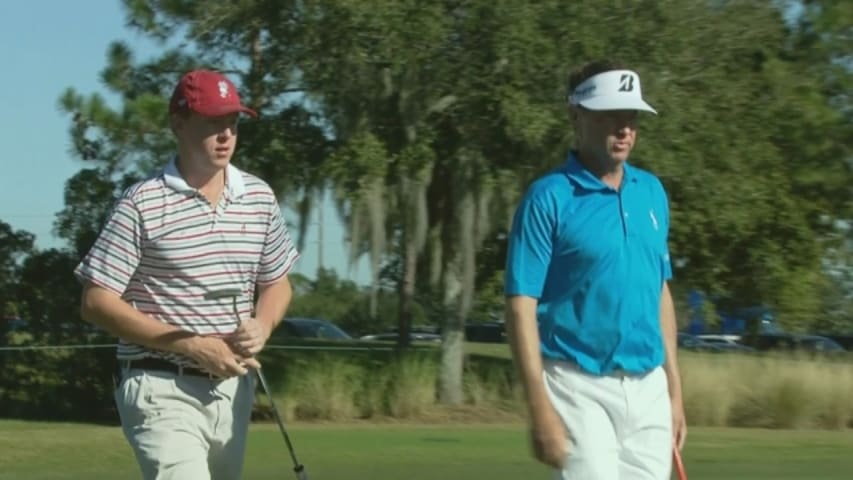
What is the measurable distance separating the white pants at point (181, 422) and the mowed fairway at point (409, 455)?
21.0ft

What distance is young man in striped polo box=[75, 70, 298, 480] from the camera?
17.0 ft

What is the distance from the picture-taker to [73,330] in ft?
80.4

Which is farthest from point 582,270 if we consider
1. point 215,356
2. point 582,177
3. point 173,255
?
point 173,255

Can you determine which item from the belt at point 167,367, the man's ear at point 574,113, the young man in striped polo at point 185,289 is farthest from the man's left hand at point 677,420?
the belt at point 167,367

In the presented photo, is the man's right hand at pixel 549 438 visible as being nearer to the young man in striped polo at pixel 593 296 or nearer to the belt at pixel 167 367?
the young man in striped polo at pixel 593 296

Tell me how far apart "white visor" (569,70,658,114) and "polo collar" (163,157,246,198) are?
1144 millimetres

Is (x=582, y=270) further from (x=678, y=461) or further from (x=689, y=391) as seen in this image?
(x=689, y=391)

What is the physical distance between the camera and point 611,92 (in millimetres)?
5180

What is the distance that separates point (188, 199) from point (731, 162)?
15914 mm

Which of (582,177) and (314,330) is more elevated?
(582,177)

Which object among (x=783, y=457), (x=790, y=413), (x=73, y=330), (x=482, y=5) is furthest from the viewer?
(x=73, y=330)

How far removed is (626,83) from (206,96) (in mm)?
1351

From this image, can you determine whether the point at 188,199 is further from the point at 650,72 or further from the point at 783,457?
the point at 650,72

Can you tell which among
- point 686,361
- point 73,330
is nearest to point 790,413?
point 686,361
